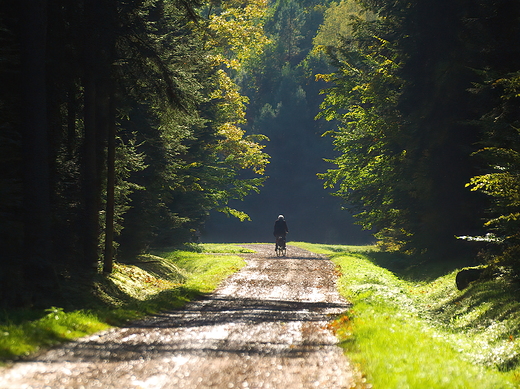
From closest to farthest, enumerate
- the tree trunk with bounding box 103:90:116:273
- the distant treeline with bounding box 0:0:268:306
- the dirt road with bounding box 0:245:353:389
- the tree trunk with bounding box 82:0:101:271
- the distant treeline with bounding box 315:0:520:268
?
1. the dirt road with bounding box 0:245:353:389
2. the distant treeline with bounding box 0:0:268:306
3. the distant treeline with bounding box 315:0:520:268
4. the tree trunk with bounding box 82:0:101:271
5. the tree trunk with bounding box 103:90:116:273

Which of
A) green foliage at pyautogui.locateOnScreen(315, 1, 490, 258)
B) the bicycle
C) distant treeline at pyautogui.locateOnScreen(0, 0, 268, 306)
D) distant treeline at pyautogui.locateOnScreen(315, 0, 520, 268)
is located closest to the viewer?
distant treeline at pyautogui.locateOnScreen(0, 0, 268, 306)

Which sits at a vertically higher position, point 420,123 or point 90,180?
point 420,123

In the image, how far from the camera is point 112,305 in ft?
43.4

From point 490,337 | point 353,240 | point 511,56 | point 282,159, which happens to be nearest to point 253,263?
point 511,56

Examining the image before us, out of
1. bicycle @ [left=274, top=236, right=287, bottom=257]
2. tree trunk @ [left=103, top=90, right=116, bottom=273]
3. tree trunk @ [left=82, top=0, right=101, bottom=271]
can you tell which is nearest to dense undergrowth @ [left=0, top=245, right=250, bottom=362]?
tree trunk @ [left=103, top=90, right=116, bottom=273]

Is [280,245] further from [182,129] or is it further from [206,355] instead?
[206,355]

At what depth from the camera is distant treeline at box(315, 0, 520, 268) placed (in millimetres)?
15086

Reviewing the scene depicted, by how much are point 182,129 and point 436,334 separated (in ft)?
41.1

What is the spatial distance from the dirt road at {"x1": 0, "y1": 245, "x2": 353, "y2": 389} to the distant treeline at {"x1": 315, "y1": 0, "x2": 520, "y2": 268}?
604cm

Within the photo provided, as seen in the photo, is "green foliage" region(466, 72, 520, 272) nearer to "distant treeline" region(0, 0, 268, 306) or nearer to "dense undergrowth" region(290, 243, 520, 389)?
"dense undergrowth" region(290, 243, 520, 389)

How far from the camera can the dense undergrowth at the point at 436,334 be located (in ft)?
23.4

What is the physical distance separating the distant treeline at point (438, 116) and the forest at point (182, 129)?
0.22 feet

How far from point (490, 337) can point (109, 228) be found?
10.8 meters

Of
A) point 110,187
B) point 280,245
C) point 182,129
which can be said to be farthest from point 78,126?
point 280,245
